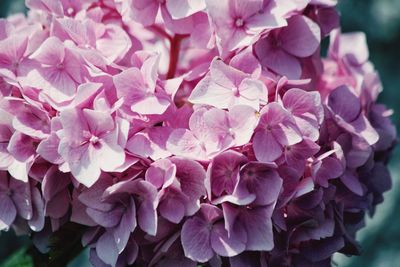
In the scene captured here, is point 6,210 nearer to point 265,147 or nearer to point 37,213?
point 37,213

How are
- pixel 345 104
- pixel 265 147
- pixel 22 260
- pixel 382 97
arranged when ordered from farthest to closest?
pixel 382 97 → pixel 22 260 → pixel 345 104 → pixel 265 147

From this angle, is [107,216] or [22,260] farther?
[22,260]

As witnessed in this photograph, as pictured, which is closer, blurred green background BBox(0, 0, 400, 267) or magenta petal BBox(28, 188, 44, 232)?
magenta petal BBox(28, 188, 44, 232)

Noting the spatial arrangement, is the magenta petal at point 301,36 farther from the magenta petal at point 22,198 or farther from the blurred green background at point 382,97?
the blurred green background at point 382,97

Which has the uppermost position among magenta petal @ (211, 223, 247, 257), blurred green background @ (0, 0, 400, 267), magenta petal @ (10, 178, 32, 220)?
magenta petal @ (211, 223, 247, 257)

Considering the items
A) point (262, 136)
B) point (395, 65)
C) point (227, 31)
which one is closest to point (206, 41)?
point (227, 31)

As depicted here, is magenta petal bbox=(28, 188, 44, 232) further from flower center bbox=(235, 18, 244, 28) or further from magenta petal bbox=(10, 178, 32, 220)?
flower center bbox=(235, 18, 244, 28)

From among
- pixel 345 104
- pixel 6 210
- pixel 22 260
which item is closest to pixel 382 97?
pixel 345 104

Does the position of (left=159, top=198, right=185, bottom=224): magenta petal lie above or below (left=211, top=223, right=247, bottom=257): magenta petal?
above

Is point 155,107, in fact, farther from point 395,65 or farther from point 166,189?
point 395,65

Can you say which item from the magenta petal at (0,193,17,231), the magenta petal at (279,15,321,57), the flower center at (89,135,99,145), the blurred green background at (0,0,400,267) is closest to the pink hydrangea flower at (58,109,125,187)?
the flower center at (89,135,99,145)
